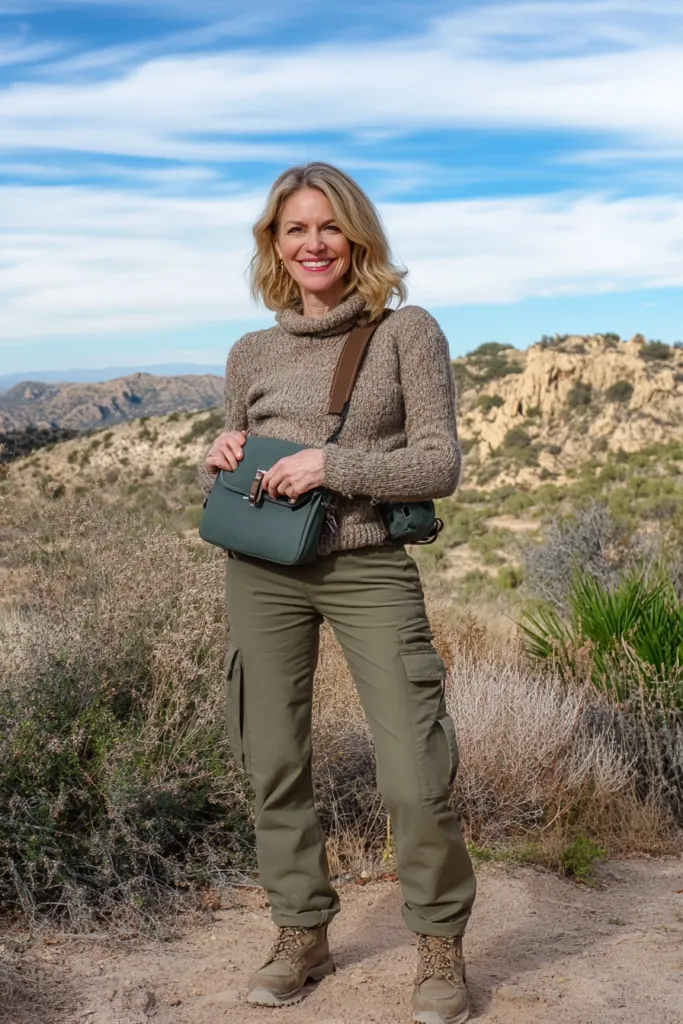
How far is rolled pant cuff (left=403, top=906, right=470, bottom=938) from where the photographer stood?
3055 mm

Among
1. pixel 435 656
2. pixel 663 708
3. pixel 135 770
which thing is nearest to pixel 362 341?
pixel 435 656

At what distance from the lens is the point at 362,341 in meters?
3.10

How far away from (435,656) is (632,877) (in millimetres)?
2335

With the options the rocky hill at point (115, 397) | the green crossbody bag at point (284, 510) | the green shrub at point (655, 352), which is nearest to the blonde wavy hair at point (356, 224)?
the green crossbody bag at point (284, 510)

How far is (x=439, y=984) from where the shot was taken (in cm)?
309

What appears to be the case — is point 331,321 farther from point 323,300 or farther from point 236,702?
point 236,702

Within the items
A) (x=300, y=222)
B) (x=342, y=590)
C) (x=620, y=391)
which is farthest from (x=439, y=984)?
A: (x=620, y=391)

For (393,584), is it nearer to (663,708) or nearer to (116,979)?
(116,979)

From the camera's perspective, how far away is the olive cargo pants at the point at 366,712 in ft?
9.77

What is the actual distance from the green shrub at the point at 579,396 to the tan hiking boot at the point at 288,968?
3088 centimetres

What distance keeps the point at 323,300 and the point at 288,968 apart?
2031mm

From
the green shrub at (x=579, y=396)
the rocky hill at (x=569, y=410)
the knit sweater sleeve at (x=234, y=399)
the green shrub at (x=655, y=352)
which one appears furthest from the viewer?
the green shrub at (x=655, y=352)

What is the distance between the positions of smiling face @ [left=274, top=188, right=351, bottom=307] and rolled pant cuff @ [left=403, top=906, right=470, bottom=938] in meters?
1.84

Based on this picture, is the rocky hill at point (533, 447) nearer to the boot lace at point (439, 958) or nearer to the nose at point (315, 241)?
the boot lace at point (439, 958)
